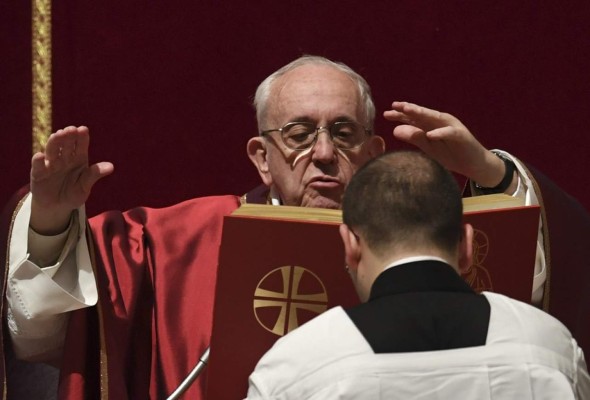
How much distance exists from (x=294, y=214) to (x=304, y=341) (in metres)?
0.55

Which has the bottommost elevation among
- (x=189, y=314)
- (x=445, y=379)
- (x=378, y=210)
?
(x=189, y=314)

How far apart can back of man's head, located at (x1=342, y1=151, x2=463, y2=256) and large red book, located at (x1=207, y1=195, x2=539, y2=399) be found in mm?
404

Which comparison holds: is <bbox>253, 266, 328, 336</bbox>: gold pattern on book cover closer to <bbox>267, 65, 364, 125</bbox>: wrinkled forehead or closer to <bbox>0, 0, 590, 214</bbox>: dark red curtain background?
<bbox>267, 65, 364, 125</bbox>: wrinkled forehead

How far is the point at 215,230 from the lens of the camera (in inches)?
141

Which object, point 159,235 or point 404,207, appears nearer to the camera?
point 404,207

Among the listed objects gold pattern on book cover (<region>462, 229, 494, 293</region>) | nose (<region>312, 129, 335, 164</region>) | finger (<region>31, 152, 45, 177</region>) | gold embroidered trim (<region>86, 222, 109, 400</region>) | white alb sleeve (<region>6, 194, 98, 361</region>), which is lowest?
gold embroidered trim (<region>86, 222, 109, 400</region>)

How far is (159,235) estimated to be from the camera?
355 cm

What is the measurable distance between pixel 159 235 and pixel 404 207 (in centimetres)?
140

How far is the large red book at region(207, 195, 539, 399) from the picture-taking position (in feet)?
8.96

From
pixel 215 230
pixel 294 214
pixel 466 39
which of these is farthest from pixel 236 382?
pixel 466 39

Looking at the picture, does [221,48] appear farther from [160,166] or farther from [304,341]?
[304,341]

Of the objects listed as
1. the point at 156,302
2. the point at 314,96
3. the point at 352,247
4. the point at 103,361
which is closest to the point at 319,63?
the point at 314,96

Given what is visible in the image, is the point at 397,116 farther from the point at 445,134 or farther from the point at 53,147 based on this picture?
the point at 53,147

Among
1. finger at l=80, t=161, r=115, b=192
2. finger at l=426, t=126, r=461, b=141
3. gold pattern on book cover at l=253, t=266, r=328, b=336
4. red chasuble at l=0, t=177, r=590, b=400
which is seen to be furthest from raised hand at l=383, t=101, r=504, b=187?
finger at l=80, t=161, r=115, b=192
